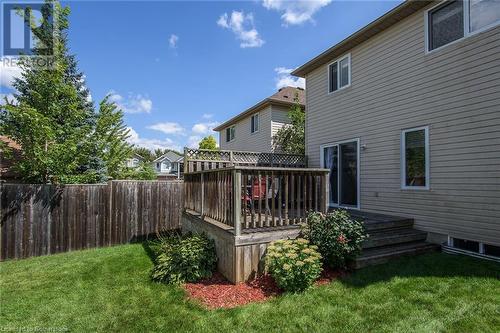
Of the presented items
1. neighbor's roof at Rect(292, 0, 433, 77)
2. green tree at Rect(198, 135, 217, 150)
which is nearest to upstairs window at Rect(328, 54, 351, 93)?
neighbor's roof at Rect(292, 0, 433, 77)

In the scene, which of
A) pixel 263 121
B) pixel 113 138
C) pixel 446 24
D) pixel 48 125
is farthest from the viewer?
pixel 263 121

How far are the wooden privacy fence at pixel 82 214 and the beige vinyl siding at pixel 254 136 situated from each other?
273 inches

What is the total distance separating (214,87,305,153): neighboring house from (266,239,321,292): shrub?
1043cm

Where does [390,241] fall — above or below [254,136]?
below

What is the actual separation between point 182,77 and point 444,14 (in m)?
11.2

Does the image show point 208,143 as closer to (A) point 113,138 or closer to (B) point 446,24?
(A) point 113,138

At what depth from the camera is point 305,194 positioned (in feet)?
17.6

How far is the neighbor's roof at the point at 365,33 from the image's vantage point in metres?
6.42

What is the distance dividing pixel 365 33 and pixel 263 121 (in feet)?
27.1

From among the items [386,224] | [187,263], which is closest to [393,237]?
[386,224]

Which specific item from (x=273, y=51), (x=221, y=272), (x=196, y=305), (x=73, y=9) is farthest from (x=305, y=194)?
(x=73, y=9)

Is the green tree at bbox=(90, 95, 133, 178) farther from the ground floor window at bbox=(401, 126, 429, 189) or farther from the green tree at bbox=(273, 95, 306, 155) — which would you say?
the ground floor window at bbox=(401, 126, 429, 189)

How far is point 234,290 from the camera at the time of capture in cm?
439

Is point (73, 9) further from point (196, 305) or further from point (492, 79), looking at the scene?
point (492, 79)
